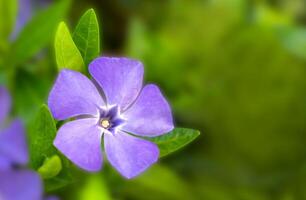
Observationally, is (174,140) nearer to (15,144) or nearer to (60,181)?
(60,181)

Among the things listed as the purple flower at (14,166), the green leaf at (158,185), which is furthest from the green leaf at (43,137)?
the green leaf at (158,185)

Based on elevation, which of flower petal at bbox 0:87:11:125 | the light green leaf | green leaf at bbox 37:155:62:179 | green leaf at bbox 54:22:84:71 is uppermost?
green leaf at bbox 54:22:84:71

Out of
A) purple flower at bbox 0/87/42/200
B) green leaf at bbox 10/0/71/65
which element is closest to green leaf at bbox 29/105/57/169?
purple flower at bbox 0/87/42/200

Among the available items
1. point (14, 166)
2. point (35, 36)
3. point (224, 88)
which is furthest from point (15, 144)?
point (224, 88)

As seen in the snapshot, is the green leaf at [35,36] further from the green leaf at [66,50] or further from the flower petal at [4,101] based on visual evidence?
the green leaf at [66,50]

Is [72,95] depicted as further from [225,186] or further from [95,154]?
[225,186]

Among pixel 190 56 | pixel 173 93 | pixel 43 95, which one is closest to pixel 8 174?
pixel 43 95

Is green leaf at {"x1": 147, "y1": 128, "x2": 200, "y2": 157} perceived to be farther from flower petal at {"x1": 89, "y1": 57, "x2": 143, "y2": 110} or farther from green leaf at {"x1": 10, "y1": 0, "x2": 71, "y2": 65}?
green leaf at {"x1": 10, "y1": 0, "x2": 71, "y2": 65}
